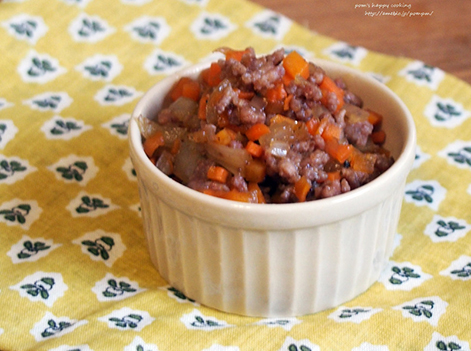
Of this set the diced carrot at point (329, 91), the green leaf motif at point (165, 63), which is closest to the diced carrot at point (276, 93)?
the diced carrot at point (329, 91)

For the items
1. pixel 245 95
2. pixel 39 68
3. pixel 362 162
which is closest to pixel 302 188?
pixel 362 162

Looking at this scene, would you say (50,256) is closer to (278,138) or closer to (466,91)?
(278,138)

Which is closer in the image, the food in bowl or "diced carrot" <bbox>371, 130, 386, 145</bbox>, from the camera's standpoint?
the food in bowl

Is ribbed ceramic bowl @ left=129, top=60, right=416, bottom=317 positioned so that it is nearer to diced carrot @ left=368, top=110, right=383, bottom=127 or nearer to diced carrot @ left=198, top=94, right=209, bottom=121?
diced carrot @ left=368, top=110, right=383, bottom=127

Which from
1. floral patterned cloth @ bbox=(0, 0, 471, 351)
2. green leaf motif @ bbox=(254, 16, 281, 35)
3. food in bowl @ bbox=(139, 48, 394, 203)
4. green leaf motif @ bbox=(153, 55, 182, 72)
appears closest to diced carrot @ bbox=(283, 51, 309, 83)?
food in bowl @ bbox=(139, 48, 394, 203)

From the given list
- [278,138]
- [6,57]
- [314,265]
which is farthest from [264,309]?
[6,57]

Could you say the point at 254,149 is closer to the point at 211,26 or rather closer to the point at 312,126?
the point at 312,126
